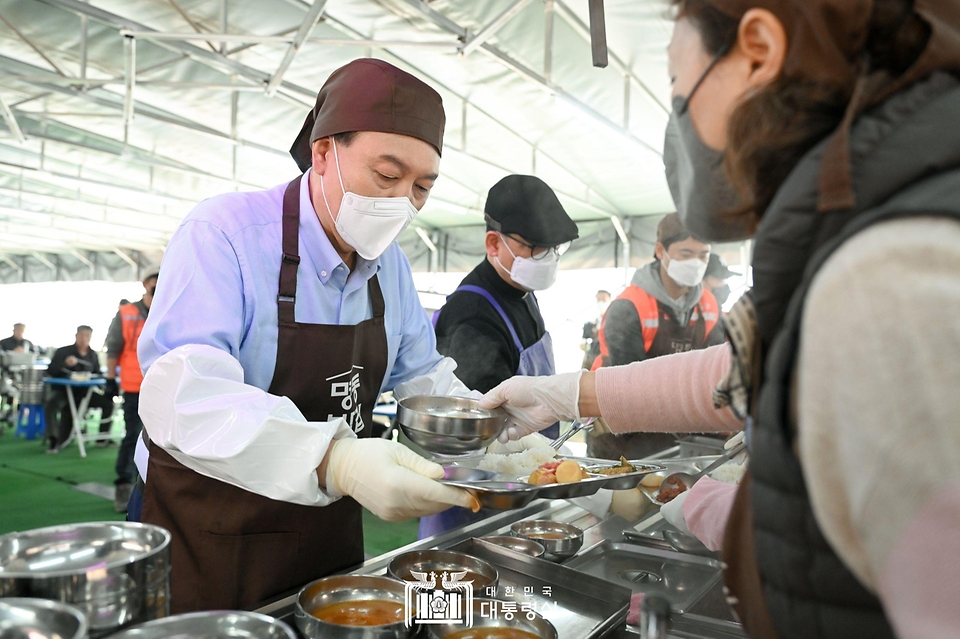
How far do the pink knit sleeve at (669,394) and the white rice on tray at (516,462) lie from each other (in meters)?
0.25

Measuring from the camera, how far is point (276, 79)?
5.59m

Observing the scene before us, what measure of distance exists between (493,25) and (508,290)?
2.71 m

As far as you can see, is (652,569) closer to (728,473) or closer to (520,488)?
(728,473)

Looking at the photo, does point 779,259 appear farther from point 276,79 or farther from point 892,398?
point 276,79

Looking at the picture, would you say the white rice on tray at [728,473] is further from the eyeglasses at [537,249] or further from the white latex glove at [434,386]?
the eyeglasses at [537,249]

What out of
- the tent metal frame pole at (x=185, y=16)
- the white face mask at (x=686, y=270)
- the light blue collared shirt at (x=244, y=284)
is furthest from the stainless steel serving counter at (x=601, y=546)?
the tent metal frame pole at (x=185, y=16)

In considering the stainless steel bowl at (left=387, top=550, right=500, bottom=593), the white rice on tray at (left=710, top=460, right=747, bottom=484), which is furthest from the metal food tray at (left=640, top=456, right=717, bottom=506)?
the stainless steel bowl at (left=387, top=550, right=500, bottom=593)

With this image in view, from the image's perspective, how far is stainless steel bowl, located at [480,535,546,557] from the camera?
156cm

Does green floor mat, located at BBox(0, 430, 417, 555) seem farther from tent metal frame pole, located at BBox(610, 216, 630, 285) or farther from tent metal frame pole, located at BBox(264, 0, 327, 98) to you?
tent metal frame pole, located at BBox(610, 216, 630, 285)

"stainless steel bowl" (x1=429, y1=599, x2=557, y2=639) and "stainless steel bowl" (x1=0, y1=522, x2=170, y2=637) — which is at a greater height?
"stainless steel bowl" (x1=0, y1=522, x2=170, y2=637)

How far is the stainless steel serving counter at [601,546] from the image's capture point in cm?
118

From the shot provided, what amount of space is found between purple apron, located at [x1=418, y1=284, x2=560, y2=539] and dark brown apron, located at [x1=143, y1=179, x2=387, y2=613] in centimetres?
61

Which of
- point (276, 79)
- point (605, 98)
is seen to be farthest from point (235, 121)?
point (605, 98)

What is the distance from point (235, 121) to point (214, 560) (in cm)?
670
